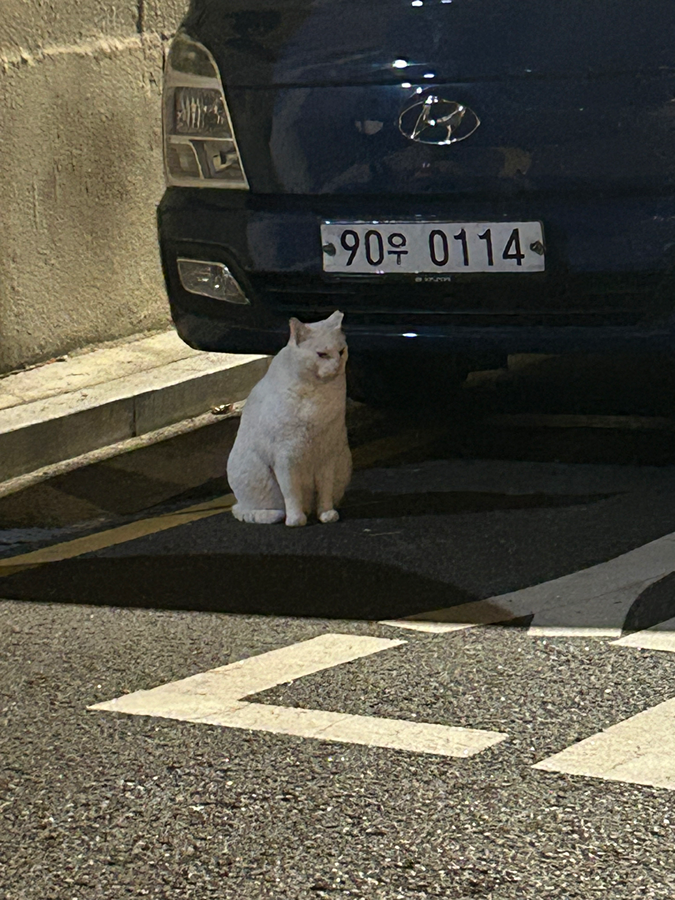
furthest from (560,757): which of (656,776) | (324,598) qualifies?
(324,598)

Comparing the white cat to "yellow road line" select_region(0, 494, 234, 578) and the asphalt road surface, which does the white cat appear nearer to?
the asphalt road surface

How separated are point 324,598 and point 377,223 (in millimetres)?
1105

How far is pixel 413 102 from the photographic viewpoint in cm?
436

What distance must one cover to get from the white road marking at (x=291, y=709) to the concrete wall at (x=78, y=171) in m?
2.82

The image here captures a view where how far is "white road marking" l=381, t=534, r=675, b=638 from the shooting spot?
3.62m

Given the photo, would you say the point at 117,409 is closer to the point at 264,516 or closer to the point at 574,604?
the point at 264,516

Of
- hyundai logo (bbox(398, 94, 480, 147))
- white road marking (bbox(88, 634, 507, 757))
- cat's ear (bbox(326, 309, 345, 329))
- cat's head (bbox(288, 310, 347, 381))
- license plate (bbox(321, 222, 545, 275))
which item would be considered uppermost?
hyundai logo (bbox(398, 94, 480, 147))

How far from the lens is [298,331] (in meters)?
4.37

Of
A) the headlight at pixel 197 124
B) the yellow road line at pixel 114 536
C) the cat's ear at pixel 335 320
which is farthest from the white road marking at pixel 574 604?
the headlight at pixel 197 124

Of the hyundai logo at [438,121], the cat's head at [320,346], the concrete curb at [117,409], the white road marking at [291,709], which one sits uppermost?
the hyundai logo at [438,121]

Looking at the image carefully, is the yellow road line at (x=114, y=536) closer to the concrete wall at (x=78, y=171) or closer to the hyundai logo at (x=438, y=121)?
the hyundai logo at (x=438, y=121)

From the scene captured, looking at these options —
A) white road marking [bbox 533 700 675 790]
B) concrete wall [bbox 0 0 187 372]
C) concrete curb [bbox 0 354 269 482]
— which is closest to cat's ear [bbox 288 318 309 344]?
concrete curb [bbox 0 354 269 482]

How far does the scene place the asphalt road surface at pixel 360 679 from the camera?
2.65 metres

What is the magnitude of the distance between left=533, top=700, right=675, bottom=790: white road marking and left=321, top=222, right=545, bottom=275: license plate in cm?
159
